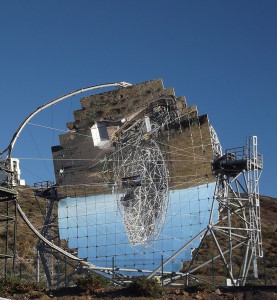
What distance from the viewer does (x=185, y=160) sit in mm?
30812

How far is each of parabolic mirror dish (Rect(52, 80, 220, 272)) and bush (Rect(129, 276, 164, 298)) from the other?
4.16 metres

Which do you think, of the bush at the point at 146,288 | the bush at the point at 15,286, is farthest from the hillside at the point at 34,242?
the bush at the point at 146,288

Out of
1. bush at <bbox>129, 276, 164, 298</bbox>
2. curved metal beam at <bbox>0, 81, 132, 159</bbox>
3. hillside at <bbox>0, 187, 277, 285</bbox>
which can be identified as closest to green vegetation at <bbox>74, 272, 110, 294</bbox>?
bush at <bbox>129, 276, 164, 298</bbox>

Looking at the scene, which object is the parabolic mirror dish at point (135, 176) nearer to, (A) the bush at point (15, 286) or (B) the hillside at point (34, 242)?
(B) the hillside at point (34, 242)

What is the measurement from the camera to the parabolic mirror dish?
30.2 meters

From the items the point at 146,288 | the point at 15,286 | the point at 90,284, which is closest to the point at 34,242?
the point at 15,286

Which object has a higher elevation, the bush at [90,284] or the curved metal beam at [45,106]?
the curved metal beam at [45,106]

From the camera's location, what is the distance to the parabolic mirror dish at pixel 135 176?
3016cm

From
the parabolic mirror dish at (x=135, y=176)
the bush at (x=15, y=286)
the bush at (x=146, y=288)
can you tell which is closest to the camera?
the bush at (x=146, y=288)

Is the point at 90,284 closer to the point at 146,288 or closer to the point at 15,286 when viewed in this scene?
the point at 146,288

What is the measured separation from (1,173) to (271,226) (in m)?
46.9

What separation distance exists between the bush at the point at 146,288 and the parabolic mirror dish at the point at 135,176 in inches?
164

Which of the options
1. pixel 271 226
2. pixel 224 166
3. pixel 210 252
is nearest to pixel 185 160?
pixel 224 166

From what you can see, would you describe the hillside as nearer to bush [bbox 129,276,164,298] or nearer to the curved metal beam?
the curved metal beam
